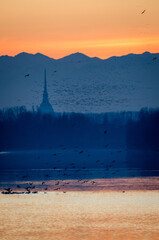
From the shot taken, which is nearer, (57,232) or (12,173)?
(57,232)

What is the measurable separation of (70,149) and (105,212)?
329ft

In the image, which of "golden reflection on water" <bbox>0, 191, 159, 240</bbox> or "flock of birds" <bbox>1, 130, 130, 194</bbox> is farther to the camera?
"flock of birds" <bbox>1, 130, 130, 194</bbox>

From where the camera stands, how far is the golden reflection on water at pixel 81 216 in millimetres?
38438

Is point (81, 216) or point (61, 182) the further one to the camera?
point (61, 182)

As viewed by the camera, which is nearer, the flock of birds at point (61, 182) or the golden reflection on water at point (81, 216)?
the golden reflection on water at point (81, 216)

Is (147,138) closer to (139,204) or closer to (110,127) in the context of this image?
(110,127)

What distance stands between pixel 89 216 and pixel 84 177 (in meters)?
27.2

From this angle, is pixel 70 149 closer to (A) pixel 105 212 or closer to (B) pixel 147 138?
(B) pixel 147 138

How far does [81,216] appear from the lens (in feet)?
145

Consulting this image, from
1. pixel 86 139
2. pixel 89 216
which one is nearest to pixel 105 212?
pixel 89 216

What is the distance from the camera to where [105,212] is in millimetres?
45500

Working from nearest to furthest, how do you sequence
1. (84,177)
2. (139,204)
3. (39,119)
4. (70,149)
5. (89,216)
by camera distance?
1. (89,216)
2. (139,204)
3. (84,177)
4. (70,149)
5. (39,119)

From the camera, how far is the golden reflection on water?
38438 millimetres

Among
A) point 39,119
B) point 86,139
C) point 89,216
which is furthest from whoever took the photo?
point 39,119
